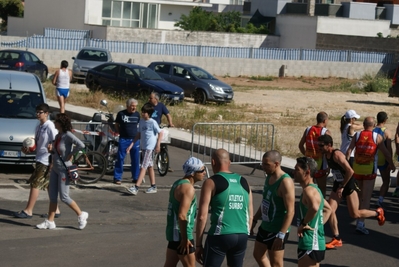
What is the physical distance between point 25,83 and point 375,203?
7426mm

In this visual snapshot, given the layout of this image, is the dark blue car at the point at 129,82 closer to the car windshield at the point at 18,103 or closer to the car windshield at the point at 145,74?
the car windshield at the point at 145,74

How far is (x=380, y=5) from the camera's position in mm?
70250

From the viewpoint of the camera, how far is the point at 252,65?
45406 mm

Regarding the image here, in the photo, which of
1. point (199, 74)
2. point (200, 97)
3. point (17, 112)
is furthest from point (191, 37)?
point (17, 112)

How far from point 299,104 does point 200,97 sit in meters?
4.72

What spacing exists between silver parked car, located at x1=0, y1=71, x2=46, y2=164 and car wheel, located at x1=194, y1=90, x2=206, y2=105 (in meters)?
13.3

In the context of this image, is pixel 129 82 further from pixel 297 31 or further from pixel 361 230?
pixel 297 31

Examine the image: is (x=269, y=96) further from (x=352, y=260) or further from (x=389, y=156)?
(x=352, y=260)

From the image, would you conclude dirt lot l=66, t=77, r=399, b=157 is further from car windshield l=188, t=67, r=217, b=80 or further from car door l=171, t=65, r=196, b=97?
car windshield l=188, t=67, r=217, b=80

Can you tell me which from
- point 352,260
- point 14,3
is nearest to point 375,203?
point 352,260

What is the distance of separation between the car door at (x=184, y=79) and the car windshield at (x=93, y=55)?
5079 millimetres

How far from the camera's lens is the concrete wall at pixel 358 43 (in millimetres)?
53375

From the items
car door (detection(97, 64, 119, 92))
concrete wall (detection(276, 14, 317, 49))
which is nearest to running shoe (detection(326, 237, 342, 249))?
car door (detection(97, 64, 119, 92))

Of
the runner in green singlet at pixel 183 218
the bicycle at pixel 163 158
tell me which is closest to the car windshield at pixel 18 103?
the bicycle at pixel 163 158
